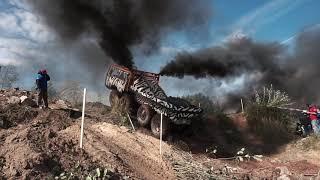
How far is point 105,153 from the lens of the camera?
490 inches

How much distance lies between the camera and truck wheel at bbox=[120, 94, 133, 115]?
61.5ft

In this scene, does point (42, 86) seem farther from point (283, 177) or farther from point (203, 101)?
point (203, 101)

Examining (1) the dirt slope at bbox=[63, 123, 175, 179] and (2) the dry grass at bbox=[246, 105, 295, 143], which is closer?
(1) the dirt slope at bbox=[63, 123, 175, 179]

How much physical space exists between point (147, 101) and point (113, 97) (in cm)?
278

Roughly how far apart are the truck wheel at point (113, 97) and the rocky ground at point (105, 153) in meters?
0.52

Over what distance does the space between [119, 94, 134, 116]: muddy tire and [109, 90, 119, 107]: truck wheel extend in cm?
41

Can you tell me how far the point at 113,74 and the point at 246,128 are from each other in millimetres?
6398

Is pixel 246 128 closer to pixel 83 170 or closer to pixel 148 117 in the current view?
pixel 148 117

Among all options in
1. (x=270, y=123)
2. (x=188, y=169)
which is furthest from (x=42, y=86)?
(x=270, y=123)

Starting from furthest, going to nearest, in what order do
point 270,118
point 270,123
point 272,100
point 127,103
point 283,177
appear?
1. point 272,100
2. point 270,118
3. point 270,123
4. point 127,103
5. point 283,177

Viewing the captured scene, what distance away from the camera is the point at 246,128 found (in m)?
21.9

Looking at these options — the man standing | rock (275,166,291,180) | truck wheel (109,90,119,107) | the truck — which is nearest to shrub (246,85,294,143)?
the man standing

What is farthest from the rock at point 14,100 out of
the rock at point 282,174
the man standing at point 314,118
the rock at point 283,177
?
the man standing at point 314,118

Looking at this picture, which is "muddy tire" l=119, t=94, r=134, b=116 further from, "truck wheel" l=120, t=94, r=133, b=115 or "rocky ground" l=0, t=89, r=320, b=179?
"rocky ground" l=0, t=89, r=320, b=179
